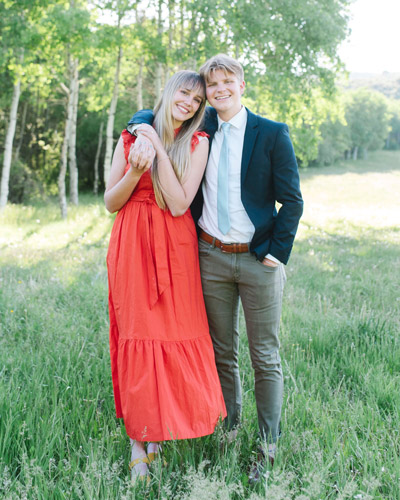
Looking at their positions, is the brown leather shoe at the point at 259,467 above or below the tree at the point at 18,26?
below

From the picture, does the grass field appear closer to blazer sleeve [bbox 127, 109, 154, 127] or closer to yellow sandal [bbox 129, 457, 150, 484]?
yellow sandal [bbox 129, 457, 150, 484]

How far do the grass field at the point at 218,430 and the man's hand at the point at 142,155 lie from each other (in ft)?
5.21

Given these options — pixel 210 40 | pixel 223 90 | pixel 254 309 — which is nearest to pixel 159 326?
pixel 254 309

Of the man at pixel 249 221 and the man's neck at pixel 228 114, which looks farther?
the man's neck at pixel 228 114

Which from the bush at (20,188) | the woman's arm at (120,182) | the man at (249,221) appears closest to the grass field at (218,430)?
the man at (249,221)

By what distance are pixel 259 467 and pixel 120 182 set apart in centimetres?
185

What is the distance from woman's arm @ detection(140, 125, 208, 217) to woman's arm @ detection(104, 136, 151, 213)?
15 centimetres

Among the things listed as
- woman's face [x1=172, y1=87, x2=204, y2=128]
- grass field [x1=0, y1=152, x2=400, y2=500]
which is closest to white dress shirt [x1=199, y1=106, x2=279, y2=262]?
woman's face [x1=172, y1=87, x2=204, y2=128]

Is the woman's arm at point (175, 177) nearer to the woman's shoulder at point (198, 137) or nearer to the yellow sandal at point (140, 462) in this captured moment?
the woman's shoulder at point (198, 137)

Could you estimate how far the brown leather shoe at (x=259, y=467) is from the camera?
8.21 ft

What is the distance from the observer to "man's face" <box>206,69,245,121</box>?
108 inches

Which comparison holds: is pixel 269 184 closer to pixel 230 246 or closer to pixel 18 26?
pixel 230 246

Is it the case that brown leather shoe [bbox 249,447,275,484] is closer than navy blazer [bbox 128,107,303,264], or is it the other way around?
brown leather shoe [bbox 249,447,275,484]

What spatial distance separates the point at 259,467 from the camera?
263 centimetres
